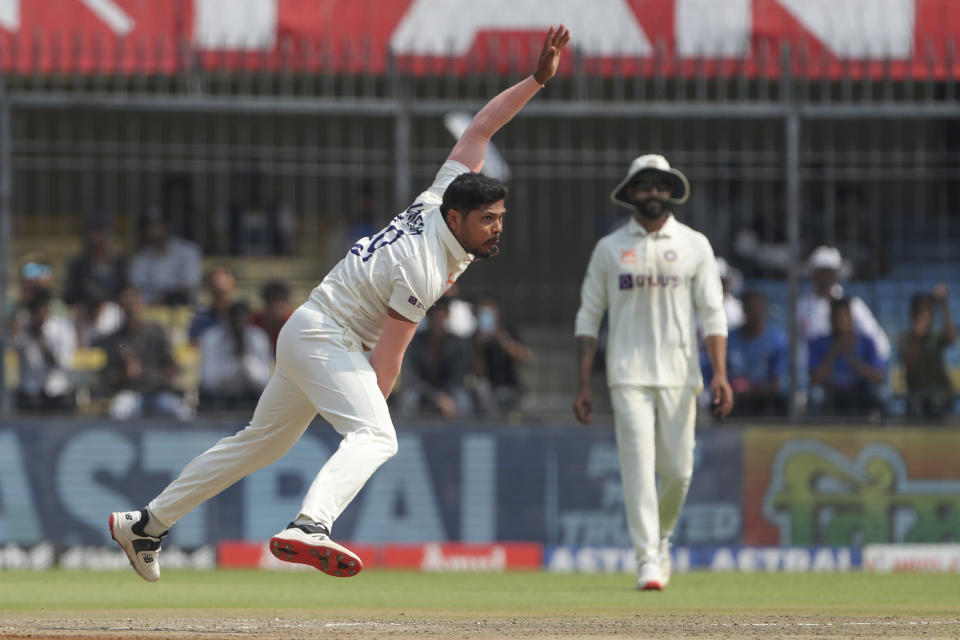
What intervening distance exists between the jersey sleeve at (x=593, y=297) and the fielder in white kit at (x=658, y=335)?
2 cm

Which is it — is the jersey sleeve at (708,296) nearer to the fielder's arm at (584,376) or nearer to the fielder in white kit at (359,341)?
the fielder's arm at (584,376)

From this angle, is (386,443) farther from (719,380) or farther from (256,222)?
(256,222)

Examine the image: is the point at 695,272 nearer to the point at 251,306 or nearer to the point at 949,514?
the point at 949,514

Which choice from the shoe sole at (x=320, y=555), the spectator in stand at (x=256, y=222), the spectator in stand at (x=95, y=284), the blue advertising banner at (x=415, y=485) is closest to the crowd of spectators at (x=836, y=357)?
the blue advertising banner at (x=415, y=485)

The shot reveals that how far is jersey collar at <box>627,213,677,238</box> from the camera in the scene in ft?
32.8

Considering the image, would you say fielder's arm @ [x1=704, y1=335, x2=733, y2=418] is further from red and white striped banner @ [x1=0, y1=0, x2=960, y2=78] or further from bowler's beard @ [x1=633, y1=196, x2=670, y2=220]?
red and white striped banner @ [x1=0, y1=0, x2=960, y2=78]

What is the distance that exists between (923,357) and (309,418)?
22.6 ft

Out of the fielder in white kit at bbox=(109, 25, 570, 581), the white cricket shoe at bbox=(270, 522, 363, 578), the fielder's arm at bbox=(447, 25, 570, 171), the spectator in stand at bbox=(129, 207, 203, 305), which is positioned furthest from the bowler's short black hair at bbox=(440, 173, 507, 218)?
the spectator in stand at bbox=(129, 207, 203, 305)

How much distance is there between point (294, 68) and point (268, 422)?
21.9 ft

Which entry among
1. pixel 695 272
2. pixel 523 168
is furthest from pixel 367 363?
pixel 523 168

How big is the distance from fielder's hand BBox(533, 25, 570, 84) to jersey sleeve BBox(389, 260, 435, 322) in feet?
3.95

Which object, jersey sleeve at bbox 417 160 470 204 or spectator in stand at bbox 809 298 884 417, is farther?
spectator in stand at bbox 809 298 884 417

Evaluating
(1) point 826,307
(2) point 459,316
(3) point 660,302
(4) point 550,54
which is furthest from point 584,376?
(2) point 459,316

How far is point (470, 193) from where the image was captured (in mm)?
7219
